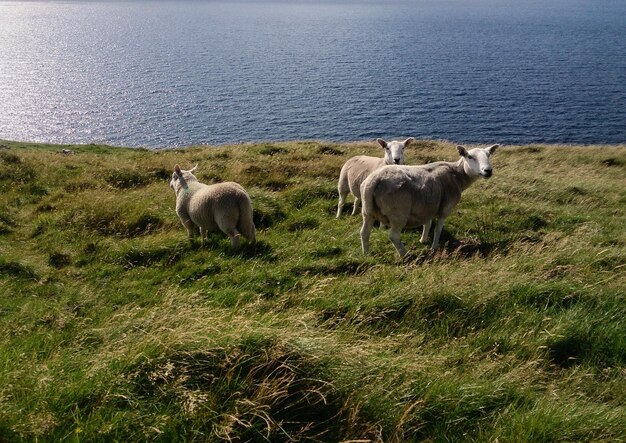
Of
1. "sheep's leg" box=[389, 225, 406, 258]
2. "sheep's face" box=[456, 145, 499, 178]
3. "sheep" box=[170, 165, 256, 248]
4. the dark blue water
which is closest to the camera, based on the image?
"sheep's leg" box=[389, 225, 406, 258]

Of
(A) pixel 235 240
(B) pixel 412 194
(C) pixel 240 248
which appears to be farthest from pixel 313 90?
(B) pixel 412 194

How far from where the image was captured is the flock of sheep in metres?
10.4

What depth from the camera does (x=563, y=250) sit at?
9.06 metres

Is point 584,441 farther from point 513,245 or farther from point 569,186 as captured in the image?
point 569,186

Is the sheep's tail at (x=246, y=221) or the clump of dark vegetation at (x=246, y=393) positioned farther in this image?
the sheep's tail at (x=246, y=221)

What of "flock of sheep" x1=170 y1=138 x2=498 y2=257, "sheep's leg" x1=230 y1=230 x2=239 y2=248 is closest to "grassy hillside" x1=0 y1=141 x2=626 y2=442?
"sheep's leg" x1=230 y1=230 x2=239 y2=248

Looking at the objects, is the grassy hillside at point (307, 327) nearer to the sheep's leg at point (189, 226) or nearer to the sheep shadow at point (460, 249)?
the sheep shadow at point (460, 249)

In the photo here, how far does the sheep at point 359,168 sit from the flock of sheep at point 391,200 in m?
1.67

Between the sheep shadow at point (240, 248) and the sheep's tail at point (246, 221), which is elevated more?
the sheep's tail at point (246, 221)

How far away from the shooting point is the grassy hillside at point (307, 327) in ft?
13.4

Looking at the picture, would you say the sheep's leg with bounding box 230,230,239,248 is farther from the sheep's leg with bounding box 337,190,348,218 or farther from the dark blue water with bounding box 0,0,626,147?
the dark blue water with bounding box 0,0,626,147

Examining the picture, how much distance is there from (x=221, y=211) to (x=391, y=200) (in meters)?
3.96

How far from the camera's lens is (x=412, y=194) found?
10.5m

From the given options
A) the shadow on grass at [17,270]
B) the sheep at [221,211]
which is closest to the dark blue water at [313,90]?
the sheep at [221,211]
